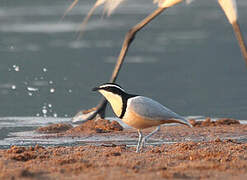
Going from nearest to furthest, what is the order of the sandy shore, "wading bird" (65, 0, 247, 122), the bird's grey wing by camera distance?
the sandy shore
the bird's grey wing
"wading bird" (65, 0, 247, 122)

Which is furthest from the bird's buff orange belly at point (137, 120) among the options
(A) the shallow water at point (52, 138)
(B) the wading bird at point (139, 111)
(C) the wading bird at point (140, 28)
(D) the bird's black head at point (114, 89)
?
(C) the wading bird at point (140, 28)

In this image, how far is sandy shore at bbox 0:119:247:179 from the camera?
23.2 ft

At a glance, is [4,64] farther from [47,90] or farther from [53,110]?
[53,110]

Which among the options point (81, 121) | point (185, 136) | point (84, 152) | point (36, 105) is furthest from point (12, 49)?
point (84, 152)

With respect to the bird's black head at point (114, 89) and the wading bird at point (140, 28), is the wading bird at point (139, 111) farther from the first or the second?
the wading bird at point (140, 28)

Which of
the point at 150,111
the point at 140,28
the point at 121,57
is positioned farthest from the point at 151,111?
the point at 140,28

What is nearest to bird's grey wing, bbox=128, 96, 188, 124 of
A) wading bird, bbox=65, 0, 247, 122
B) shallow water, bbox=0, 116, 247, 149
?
shallow water, bbox=0, 116, 247, 149

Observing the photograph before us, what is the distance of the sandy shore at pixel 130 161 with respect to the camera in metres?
7.07

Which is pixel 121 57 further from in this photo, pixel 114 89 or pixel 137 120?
pixel 137 120

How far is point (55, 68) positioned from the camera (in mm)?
16266

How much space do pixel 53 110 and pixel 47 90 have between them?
4.13ft

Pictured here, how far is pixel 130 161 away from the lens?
776 cm

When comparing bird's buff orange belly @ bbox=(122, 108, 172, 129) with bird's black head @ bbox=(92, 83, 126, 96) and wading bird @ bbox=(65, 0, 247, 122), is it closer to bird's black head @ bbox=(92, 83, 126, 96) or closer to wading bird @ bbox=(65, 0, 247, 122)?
bird's black head @ bbox=(92, 83, 126, 96)

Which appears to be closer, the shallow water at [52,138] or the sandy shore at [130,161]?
the sandy shore at [130,161]
